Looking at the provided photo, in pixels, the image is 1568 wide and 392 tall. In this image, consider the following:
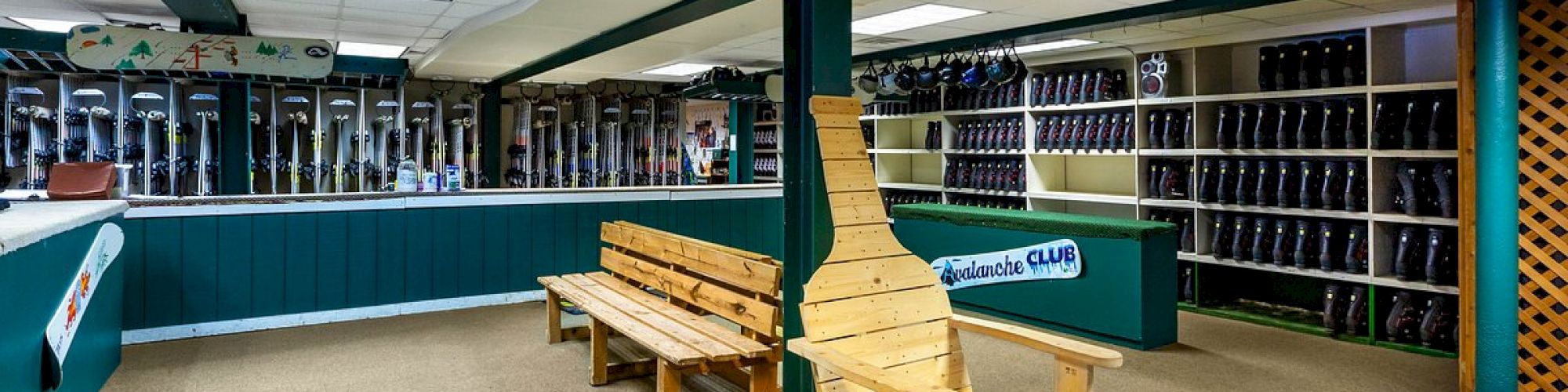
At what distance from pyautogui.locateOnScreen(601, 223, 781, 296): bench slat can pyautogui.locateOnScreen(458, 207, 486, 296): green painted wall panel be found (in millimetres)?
1624

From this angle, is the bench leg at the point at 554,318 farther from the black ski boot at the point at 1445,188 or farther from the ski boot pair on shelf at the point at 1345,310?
the black ski boot at the point at 1445,188

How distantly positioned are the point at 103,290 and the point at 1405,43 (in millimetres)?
8091

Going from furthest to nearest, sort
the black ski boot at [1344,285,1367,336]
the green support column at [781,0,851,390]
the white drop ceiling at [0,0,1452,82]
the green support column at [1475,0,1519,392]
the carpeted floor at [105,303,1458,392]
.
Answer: the black ski boot at [1344,285,1367,336]
the white drop ceiling at [0,0,1452,82]
the carpeted floor at [105,303,1458,392]
the green support column at [1475,0,1519,392]
the green support column at [781,0,851,390]

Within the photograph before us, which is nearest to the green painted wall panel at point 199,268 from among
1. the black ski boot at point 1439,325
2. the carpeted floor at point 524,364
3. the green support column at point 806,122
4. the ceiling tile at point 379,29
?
the carpeted floor at point 524,364

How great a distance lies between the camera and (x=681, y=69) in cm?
1027

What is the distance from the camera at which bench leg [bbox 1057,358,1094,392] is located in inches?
112

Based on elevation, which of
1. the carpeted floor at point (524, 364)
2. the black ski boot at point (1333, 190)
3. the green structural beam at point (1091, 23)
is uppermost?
the green structural beam at point (1091, 23)

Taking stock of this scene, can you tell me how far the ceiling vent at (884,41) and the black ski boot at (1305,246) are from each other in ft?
10.8

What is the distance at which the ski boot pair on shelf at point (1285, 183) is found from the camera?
6.01 meters

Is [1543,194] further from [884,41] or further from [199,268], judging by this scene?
[199,268]

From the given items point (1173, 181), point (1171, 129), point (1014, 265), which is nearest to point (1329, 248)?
point (1173, 181)

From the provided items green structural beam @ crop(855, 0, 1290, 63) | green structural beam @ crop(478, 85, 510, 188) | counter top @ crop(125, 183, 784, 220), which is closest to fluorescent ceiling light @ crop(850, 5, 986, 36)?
green structural beam @ crop(855, 0, 1290, 63)

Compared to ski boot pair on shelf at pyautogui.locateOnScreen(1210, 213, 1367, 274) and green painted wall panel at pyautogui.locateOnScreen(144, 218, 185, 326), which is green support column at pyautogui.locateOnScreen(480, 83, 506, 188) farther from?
ski boot pair on shelf at pyautogui.locateOnScreen(1210, 213, 1367, 274)

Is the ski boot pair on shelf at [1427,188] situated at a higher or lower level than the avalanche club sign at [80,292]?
higher
